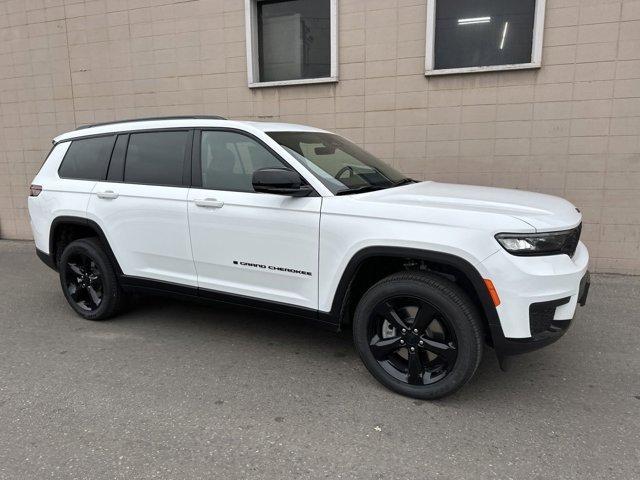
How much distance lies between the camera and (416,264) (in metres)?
3.17

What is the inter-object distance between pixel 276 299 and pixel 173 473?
138 centimetres

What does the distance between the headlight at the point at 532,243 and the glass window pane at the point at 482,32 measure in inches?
161

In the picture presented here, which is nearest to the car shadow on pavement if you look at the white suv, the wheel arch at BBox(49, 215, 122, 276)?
the white suv

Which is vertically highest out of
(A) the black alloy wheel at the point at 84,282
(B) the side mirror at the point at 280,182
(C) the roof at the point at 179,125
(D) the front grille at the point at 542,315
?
(C) the roof at the point at 179,125

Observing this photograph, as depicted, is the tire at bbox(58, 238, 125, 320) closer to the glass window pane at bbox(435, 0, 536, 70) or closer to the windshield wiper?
the windshield wiper

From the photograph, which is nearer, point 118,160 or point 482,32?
point 118,160

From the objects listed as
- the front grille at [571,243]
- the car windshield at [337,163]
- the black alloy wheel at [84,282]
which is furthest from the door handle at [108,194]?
the front grille at [571,243]

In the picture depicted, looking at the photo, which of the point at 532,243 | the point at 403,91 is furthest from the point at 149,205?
the point at 403,91

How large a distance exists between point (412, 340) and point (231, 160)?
1.92 meters

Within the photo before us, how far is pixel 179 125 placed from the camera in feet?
13.1

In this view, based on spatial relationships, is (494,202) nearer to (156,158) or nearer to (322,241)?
Result: (322,241)

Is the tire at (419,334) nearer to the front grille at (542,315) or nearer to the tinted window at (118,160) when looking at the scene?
the front grille at (542,315)

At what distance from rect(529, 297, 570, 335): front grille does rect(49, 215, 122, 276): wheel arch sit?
3.39 metres

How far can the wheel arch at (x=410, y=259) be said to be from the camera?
2822 mm
